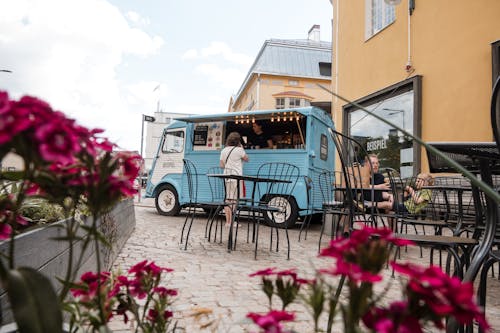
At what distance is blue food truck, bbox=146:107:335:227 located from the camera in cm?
793

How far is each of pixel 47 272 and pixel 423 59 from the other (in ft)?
26.1

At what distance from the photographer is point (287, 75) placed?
2280 cm

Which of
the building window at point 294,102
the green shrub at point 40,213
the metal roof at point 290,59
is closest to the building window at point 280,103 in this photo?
the building window at point 294,102

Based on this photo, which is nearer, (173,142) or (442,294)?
(442,294)

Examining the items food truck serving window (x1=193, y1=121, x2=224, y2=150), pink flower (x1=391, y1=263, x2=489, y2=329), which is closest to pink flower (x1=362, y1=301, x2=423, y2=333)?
pink flower (x1=391, y1=263, x2=489, y2=329)

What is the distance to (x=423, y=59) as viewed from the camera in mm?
7840

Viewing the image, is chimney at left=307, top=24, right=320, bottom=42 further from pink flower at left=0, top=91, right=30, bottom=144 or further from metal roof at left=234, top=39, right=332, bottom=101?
pink flower at left=0, top=91, right=30, bottom=144

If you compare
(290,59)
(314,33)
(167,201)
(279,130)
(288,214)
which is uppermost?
(314,33)

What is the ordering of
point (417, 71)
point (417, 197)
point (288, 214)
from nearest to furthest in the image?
point (417, 197), point (288, 214), point (417, 71)

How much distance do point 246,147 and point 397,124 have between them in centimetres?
348

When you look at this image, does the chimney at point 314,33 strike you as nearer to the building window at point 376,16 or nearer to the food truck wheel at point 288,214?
the building window at point 376,16

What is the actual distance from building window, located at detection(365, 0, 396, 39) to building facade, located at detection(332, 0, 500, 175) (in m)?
0.02

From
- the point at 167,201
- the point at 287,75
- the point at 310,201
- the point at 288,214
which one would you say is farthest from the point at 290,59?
the point at 288,214

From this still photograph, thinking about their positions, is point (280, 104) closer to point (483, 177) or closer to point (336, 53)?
point (336, 53)
